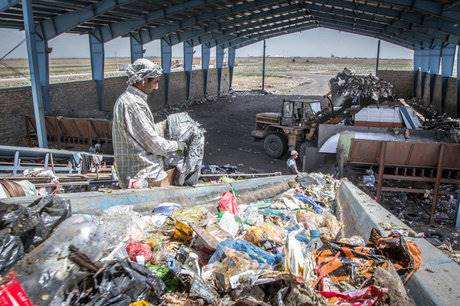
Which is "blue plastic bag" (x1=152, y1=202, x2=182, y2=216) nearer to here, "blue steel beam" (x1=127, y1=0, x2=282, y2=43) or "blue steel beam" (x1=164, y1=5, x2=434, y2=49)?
A: "blue steel beam" (x1=127, y1=0, x2=282, y2=43)

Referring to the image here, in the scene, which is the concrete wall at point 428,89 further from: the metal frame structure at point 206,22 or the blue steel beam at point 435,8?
the blue steel beam at point 435,8

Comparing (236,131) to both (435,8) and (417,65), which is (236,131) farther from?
(417,65)

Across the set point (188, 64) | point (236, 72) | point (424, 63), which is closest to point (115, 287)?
point (188, 64)

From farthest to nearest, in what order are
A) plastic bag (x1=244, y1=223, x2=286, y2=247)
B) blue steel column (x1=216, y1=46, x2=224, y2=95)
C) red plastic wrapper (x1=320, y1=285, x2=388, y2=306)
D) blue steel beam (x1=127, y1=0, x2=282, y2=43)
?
blue steel column (x1=216, y1=46, x2=224, y2=95), blue steel beam (x1=127, y1=0, x2=282, y2=43), plastic bag (x1=244, y1=223, x2=286, y2=247), red plastic wrapper (x1=320, y1=285, x2=388, y2=306)

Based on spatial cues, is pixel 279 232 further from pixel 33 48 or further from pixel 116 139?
pixel 33 48

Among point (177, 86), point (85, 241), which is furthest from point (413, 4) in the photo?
point (177, 86)

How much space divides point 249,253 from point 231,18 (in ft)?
73.6

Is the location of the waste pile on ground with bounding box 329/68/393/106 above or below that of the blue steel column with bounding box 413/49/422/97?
below

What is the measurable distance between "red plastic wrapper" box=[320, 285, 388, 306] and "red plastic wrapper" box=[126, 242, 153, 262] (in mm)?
1282

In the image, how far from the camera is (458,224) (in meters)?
8.05

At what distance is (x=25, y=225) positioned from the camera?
8.78ft

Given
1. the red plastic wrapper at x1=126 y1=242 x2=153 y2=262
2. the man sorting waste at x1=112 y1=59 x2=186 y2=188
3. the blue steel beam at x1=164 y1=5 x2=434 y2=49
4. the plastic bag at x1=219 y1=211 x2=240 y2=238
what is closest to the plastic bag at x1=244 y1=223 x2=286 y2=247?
the plastic bag at x1=219 y1=211 x2=240 y2=238

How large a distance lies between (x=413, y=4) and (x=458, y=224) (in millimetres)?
8304

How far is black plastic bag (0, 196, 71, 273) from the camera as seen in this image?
96.5 inches
